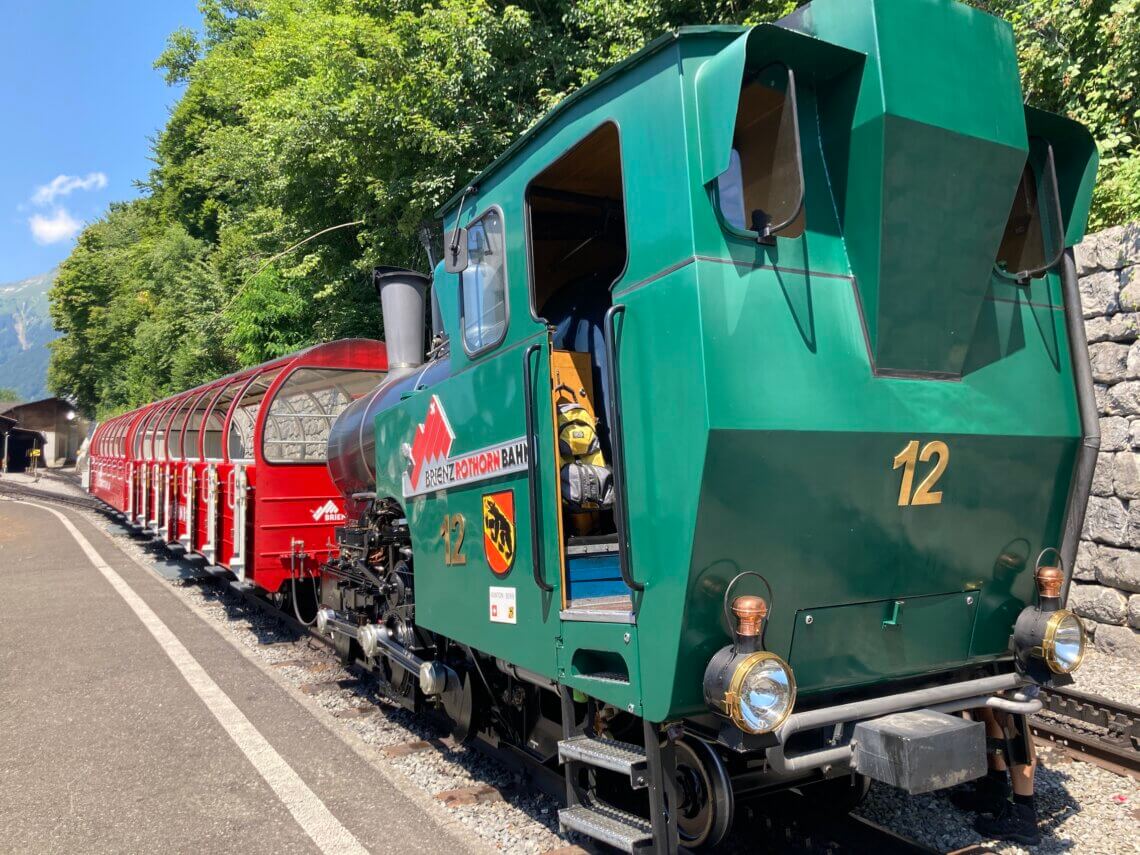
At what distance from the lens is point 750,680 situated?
103 inches

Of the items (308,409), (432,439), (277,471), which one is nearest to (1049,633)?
(432,439)

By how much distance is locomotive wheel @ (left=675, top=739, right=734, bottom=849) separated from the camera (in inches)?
117

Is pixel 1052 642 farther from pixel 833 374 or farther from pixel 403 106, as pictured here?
pixel 403 106

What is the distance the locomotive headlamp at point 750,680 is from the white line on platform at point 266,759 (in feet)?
7.45

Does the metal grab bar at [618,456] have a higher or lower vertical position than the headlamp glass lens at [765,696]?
higher

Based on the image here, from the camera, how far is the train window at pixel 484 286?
387 cm

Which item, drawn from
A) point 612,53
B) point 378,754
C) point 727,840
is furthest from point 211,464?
point 727,840

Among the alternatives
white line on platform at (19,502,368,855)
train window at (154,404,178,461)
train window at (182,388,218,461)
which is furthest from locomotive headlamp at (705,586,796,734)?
train window at (154,404,178,461)

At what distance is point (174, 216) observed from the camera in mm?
45375

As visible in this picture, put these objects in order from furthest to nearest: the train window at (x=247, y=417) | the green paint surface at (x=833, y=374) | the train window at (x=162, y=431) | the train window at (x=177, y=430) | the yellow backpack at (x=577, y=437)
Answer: the train window at (x=162, y=431)
the train window at (x=177, y=430)
the train window at (x=247, y=417)
the yellow backpack at (x=577, y=437)
the green paint surface at (x=833, y=374)

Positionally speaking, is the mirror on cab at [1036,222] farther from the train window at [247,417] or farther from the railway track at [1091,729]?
the train window at [247,417]

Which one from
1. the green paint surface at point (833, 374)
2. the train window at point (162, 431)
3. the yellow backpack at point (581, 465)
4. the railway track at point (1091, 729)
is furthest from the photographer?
the train window at point (162, 431)

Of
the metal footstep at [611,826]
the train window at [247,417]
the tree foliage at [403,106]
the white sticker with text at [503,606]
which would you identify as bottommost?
the metal footstep at [611,826]

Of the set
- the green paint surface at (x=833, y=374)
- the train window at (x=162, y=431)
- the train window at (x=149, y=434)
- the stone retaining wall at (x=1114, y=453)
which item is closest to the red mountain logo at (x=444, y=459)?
the green paint surface at (x=833, y=374)
